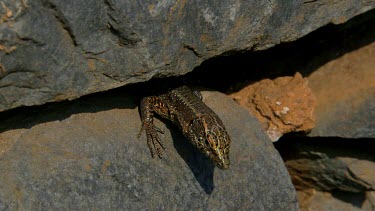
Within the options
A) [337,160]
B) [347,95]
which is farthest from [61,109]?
[337,160]

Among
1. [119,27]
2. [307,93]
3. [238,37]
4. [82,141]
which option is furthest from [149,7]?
[307,93]

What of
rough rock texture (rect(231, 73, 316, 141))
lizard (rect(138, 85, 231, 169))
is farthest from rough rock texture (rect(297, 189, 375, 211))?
lizard (rect(138, 85, 231, 169))

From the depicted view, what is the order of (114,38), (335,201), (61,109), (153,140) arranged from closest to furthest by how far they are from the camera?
(114,38), (61,109), (153,140), (335,201)

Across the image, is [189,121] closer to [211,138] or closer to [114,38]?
[211,138]

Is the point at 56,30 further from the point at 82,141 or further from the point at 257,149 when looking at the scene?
the point at 257,149

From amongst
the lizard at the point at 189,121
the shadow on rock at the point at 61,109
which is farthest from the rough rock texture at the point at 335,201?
the shadow on rock at the point at 61,109

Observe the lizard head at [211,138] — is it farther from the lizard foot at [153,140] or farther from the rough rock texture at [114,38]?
the rough rock texture at [114,38]

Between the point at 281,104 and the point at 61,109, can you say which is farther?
the point at 281,104
